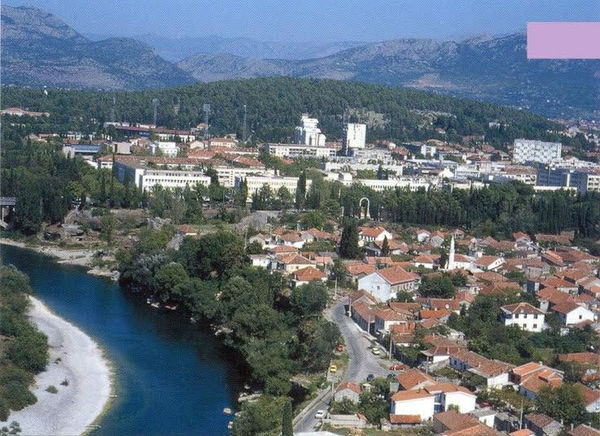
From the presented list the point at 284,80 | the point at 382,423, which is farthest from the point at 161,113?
the point at 382,423

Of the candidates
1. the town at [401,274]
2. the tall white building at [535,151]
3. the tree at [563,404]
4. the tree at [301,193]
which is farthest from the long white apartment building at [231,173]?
the tree at [563,404]

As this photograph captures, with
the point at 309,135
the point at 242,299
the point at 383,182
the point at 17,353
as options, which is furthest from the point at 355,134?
the point at 17,353

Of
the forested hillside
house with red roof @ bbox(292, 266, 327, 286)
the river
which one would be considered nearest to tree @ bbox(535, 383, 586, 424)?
the river

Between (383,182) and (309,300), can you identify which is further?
(383,182)

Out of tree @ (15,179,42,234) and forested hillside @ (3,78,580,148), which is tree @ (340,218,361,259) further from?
forested hillside @ (3,78,580,148)

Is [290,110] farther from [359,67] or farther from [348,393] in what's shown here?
[359,67]

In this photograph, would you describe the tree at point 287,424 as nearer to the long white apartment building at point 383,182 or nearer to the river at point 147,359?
the river at point 147,359

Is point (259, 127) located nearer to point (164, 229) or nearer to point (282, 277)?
point (164, 229)
